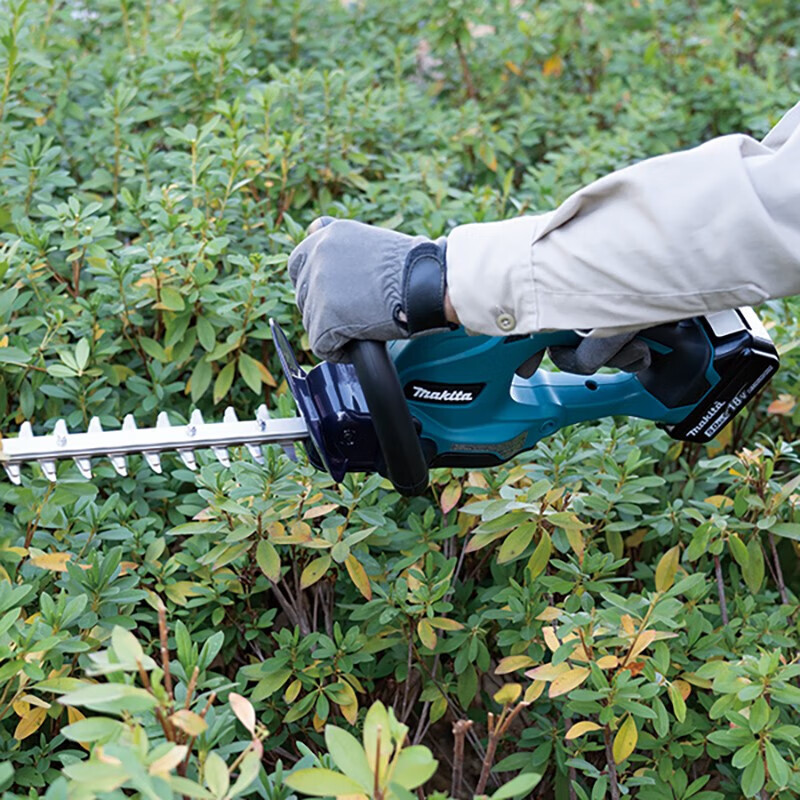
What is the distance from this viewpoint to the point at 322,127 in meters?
3.60

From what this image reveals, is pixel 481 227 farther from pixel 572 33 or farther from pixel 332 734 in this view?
pixel 572 33

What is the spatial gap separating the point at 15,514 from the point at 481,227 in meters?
1.26

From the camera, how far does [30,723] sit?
1.98 metres

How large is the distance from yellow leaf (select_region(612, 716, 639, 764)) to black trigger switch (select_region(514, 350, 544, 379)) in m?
0.69

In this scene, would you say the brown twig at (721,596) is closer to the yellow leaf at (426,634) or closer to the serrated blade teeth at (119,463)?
the yellow leaf at (426,634)

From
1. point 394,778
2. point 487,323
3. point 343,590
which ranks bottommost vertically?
point 343,590

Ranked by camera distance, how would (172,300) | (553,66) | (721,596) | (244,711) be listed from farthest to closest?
1. (553,66)
2. (172,300)
3. (721,596)
4. (244,711)

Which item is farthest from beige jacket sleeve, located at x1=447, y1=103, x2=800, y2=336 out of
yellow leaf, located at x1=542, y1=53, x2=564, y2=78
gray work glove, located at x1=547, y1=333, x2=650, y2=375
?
yellow leaf, located at x1=542, y1=53, x2=564, y2=78

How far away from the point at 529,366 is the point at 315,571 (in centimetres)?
63

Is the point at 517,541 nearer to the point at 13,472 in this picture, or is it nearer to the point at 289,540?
the point at 289,540

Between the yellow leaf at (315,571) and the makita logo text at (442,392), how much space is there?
423 millimetres

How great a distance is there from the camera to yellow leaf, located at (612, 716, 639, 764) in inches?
78.3

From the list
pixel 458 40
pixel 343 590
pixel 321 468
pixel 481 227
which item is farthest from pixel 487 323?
pixel 458 40

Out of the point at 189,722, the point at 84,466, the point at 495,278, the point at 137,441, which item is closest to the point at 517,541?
the point at 495,278
